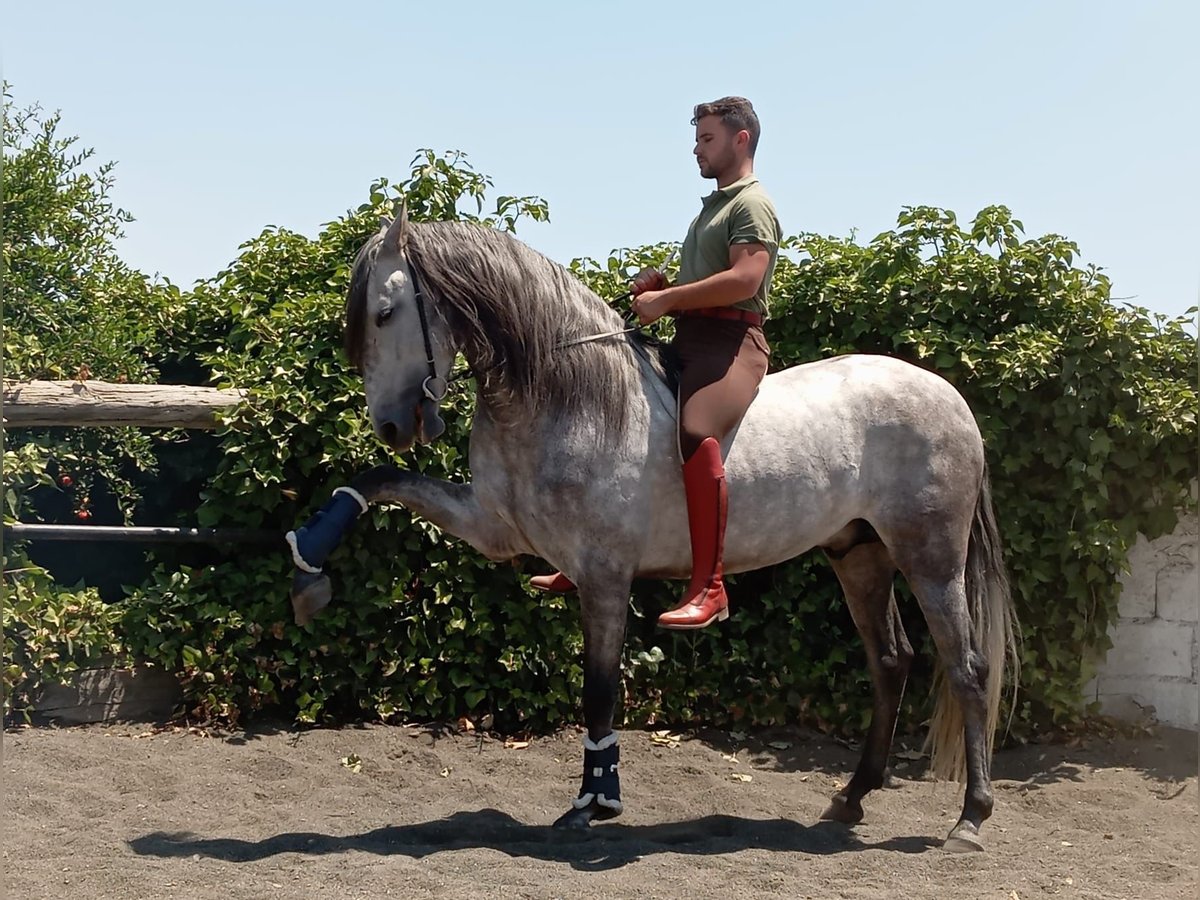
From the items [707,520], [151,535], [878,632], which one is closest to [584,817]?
[707,520]


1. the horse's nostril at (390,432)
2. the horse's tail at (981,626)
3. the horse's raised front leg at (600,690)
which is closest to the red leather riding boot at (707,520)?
the horse's raised front leg at (600,690)

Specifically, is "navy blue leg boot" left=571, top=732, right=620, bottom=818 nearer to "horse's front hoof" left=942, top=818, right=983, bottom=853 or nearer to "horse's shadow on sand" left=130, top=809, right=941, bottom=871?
"horse's shadow on sand" left=130, top=809, right=941, bottom=871

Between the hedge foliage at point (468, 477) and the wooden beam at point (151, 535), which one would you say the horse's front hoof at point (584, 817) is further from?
the wooden beam at point (151, 535)

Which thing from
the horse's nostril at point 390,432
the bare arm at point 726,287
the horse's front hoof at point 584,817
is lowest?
the horse's front hoof at point 584,817

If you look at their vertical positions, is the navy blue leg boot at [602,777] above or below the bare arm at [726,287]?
below

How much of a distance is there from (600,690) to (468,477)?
177 cm

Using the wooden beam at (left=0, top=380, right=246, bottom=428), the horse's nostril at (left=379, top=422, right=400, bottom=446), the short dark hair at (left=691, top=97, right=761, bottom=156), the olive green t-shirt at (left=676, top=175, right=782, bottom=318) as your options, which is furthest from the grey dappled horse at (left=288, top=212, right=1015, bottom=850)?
the wooden beam at (left=0, top=380, right=246, bottom=428)

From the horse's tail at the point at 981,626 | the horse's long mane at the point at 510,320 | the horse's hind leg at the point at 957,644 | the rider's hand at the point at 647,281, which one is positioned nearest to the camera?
the horse's long mane at the point at 510,320

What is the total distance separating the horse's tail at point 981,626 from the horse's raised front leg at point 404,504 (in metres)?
2.00

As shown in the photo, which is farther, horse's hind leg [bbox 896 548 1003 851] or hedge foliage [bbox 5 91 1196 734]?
hedge foliage [bbox 5 91 1196 734]

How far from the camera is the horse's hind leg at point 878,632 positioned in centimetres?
505

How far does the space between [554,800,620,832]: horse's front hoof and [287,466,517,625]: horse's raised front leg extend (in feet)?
3.18

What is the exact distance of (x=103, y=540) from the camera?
560 centimetres

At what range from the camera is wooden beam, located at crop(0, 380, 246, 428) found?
16.9 ft
